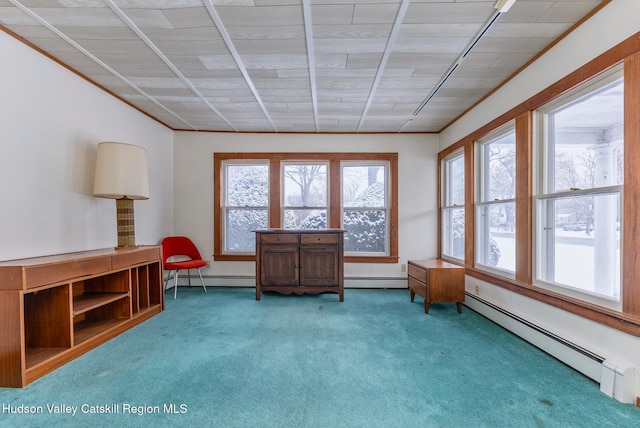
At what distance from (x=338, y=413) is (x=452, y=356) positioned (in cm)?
119

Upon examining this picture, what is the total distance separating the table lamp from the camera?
292cm

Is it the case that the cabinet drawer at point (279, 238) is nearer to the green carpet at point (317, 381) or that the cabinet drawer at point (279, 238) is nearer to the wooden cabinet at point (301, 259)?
the wooden cabinet at point (301, 259)

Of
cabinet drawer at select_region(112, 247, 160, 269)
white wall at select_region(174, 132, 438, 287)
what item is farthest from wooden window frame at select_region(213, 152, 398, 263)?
cabinet drawer at select_region(112, 247, 160, 269)

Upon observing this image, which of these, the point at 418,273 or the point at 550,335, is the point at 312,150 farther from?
the point at 550,335

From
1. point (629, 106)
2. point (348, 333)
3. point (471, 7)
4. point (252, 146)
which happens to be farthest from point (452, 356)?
point (252, 146)

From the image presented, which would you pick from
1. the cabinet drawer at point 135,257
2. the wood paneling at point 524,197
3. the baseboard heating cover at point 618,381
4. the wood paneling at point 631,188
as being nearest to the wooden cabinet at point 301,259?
the cabinet drawer at point 135,257

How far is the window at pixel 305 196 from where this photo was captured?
4.85 metres

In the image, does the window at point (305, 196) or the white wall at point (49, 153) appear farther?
the window at point (305, 196)

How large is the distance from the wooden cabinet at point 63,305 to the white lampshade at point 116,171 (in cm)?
61

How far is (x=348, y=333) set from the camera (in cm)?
286

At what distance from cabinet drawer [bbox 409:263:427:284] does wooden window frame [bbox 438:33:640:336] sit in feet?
2.09

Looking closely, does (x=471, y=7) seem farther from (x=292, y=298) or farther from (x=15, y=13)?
(x=292, y=298)

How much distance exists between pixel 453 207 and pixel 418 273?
1.24 metres

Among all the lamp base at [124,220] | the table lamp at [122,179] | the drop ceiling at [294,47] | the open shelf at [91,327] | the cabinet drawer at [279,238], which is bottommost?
the open shelf at [91,327]
